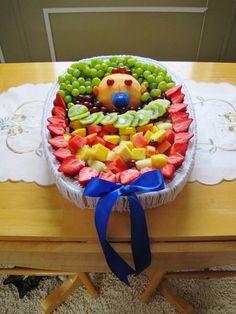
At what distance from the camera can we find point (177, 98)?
0.78m

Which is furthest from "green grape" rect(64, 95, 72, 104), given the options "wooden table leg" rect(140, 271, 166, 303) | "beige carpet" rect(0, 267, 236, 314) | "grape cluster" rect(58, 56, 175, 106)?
"beige carpet" rect(0, 267, 236, 314)

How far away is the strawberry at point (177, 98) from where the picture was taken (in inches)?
30.5

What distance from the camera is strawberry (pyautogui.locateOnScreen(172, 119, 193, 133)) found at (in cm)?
71

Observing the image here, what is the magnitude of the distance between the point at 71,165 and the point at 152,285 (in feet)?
1.98

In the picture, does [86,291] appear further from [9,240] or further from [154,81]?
[154,81]

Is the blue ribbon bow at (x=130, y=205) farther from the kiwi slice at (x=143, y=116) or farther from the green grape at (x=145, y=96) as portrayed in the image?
the green grape at (x=145, y=96)

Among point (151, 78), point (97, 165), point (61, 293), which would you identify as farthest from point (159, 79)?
point (61, 293)

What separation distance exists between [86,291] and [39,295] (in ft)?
0.56

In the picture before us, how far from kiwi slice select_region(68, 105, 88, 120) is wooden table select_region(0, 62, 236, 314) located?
0.59ft

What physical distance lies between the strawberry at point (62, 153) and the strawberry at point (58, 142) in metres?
0.01

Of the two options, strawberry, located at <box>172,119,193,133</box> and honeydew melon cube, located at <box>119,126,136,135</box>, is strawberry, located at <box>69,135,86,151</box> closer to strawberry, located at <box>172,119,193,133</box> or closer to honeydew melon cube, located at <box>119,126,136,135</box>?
honeydew melon cube, located at <box>119,126,136,135</box>

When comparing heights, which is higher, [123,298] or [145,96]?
[145,96]

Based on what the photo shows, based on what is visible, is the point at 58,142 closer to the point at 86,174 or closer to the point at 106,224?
the point at 86,174

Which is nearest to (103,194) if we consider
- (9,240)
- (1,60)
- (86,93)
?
(9,240)
